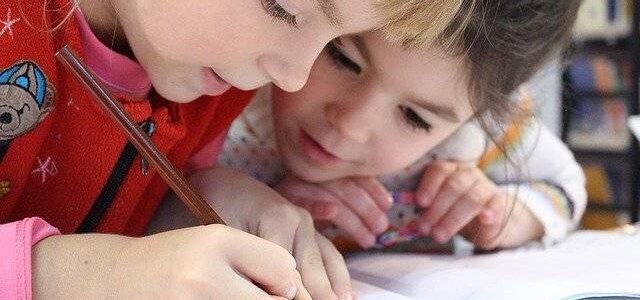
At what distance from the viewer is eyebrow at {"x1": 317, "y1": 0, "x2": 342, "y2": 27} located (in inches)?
16.6

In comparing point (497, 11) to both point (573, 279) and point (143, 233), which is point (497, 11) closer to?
point (573, 279)

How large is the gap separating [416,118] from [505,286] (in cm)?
15

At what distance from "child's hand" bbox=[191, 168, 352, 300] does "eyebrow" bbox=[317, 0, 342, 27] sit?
0.14 metres

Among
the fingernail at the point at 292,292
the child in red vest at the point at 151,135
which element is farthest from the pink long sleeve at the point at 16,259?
the fingernail at the point at 292,292

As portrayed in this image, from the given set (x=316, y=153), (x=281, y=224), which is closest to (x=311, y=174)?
(x=316, y=153)

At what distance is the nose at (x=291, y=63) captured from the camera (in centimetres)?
45

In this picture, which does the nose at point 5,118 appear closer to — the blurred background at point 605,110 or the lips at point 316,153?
the lips at point 316,153

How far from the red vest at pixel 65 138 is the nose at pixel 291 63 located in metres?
0.10

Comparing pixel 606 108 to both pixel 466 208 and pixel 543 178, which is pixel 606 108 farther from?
pixel 466 208

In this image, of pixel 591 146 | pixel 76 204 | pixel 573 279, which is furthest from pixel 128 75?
pixel 591 146

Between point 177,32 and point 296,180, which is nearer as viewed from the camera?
point 177,32

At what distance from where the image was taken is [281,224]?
51 cm

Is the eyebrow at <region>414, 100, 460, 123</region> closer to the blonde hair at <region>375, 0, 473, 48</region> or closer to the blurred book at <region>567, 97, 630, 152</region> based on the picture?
the blonde hair at <region>375, 0, 473, 48</region>

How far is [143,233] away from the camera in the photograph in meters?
0.60
